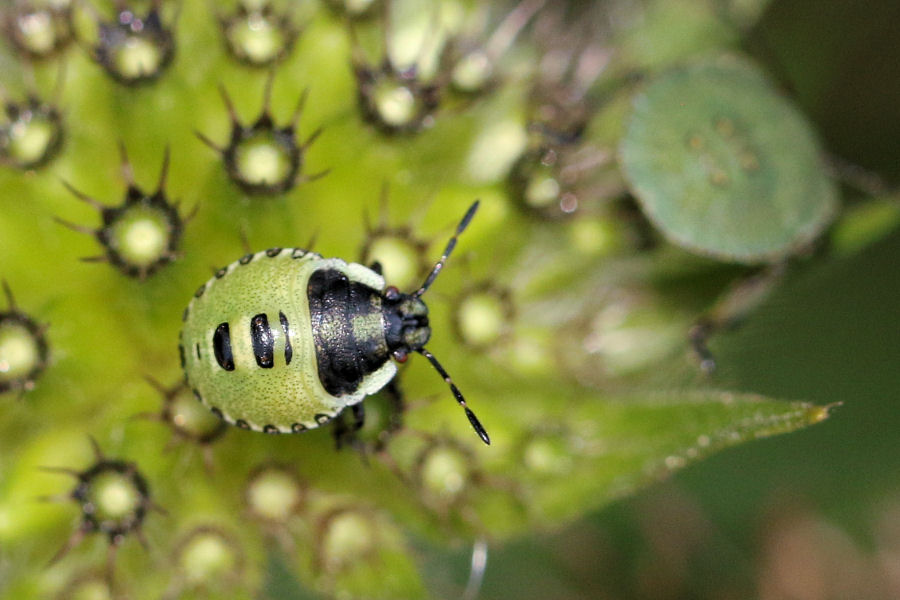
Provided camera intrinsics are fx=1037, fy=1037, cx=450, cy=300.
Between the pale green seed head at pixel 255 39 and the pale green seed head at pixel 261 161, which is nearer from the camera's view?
the pale green seed head at pixel 261 161

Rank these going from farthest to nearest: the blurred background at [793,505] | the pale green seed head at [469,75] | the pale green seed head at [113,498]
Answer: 1. the blurred background at [793,505]
2. the pale green seed head at [469,75]
3. the pale green seed head at [113,498]

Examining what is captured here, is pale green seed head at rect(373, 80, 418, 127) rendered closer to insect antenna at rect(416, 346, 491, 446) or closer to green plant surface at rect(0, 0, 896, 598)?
green plant surface at rect(0, 0, 896, 598)

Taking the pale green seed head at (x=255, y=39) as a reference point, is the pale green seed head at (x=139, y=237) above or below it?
below

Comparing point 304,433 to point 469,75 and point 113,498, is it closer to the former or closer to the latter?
point 113,498

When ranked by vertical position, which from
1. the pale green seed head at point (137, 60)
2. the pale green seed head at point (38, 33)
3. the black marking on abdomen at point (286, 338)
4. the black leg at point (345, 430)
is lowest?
the black leg at point (345, 430)

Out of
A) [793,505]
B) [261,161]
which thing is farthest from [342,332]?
[793,505]

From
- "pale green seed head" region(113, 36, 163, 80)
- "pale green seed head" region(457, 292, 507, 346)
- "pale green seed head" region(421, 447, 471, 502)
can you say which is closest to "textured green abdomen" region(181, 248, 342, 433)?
"pale green seed head" region(421, 447, 471, 502)

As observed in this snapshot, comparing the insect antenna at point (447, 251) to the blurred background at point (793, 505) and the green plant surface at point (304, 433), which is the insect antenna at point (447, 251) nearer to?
the green plant surface at point (304, 433)

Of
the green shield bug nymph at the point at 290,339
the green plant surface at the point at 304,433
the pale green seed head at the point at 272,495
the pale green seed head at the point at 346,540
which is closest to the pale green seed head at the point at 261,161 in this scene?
the green plant surface at the point at 304,433

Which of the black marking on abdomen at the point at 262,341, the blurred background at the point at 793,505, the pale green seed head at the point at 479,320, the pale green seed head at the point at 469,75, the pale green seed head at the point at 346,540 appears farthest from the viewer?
the blurred background at the point at 793,505
